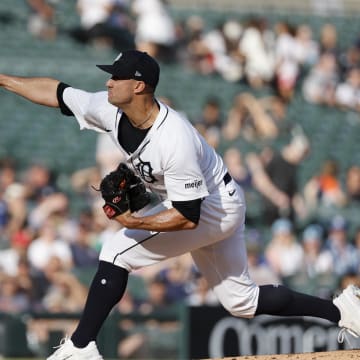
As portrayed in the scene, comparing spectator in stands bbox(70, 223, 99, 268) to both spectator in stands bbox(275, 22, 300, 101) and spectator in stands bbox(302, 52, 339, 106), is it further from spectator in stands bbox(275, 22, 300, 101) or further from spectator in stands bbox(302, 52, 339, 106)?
spectator in stands bbox(302, 52, 339, 106)

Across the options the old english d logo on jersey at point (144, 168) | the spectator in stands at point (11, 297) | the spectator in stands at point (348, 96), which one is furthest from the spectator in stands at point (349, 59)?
the old english d logo on jersey at point (144, 168)

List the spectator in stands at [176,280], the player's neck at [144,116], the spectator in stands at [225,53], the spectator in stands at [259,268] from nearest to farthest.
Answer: the player's neck at [144,116] < the spectator in stands at [259,268] < the spectator in stands at [176,280] < the spectator in stands at [225,53]

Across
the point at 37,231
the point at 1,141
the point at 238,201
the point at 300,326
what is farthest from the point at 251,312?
the point at 1,141

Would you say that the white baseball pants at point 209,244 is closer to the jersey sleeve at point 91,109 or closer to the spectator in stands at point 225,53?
the jersey sleeve at point 91,109

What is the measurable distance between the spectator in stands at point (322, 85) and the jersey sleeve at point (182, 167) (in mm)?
10488

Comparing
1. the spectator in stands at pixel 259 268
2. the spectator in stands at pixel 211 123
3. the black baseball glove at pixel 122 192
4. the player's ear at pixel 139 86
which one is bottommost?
the spectator in stands at pixel 259 268

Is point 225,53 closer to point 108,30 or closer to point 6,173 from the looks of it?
point 108,30

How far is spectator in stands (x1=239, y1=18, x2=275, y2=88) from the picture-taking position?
15.3 metres

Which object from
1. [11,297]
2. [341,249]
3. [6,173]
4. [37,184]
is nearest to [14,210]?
[6,173]

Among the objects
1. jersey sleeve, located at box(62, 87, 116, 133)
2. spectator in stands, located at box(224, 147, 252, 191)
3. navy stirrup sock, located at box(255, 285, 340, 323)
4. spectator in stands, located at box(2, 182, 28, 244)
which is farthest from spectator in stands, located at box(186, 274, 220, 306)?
jersey sleeve, located at box(62, 87, 116, 133)

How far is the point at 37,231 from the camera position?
35.0 ft

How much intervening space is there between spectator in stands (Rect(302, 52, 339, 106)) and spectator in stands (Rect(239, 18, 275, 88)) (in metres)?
0.64

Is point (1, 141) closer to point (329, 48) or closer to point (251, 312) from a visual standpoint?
point (329, 48)

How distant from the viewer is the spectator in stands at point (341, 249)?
11.4 metres
